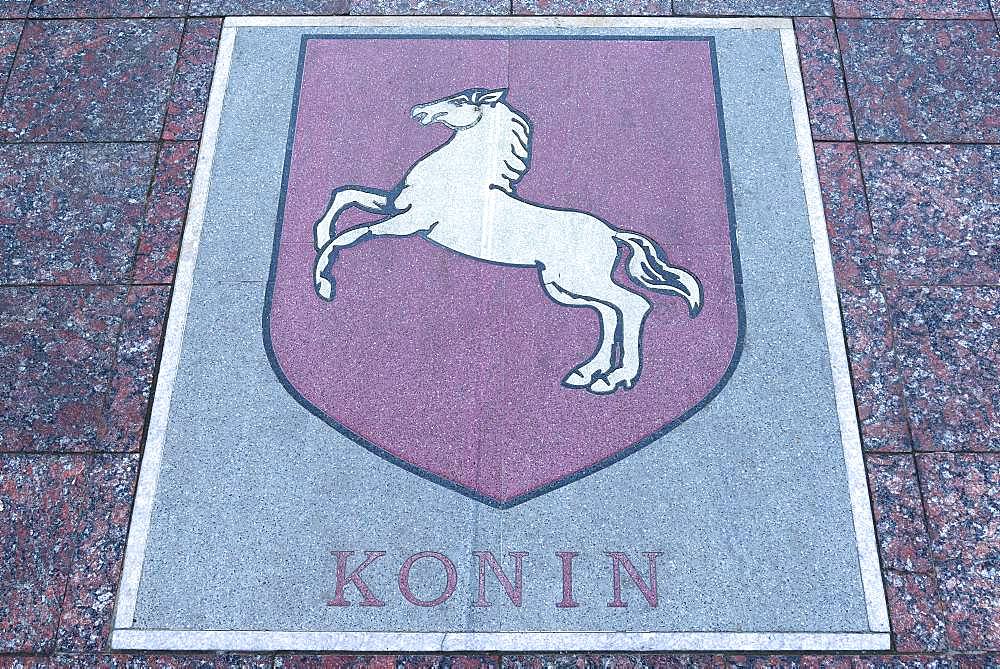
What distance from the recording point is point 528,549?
13.1 ft

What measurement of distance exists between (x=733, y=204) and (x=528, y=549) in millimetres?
2394

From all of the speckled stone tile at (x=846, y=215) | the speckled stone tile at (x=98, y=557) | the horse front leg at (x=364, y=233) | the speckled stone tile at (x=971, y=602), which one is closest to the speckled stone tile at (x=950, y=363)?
the speckled stone tile at (x=846, y=215)

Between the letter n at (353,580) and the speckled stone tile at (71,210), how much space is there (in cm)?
214

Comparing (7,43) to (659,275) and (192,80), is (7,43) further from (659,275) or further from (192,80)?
(659,275)

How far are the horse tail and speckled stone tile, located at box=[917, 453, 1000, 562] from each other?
1420 mm

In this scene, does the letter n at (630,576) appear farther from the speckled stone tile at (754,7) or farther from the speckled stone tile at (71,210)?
the speckled stone tile at (754,7)

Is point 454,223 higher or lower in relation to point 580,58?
lower

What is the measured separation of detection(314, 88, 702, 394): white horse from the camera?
454cm

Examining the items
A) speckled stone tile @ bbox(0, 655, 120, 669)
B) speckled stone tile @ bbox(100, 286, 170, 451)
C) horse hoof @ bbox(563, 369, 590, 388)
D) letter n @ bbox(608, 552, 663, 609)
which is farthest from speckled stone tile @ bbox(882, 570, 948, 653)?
speckled stone tile @ bbox(100, 286, 170, 451)

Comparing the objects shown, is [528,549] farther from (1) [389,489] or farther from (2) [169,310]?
(2) [169,310]

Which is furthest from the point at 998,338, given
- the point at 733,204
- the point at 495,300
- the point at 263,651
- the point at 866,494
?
the point at 263,651

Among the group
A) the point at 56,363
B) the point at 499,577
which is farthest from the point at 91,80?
the point at 499,577

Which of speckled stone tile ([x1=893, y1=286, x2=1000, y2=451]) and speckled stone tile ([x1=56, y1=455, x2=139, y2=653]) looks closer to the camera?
speckled stone tile ([x1=56, y1=455, x2=139, y2=653])

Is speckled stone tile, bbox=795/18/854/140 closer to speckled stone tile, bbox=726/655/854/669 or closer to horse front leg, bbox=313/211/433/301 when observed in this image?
horse front leg, bbox=313/211/433/301
